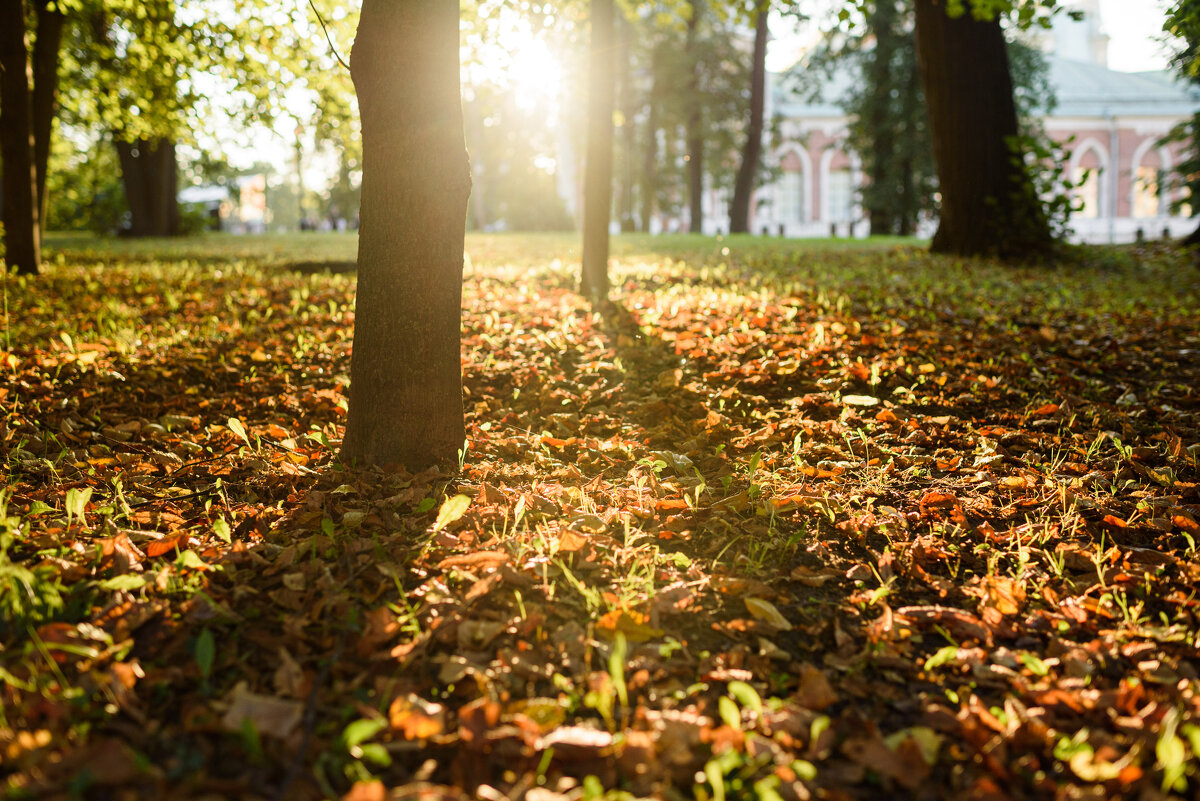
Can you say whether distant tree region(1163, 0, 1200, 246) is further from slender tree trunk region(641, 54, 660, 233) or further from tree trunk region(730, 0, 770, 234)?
slender tree trunk region(641, 54, 660, 233)

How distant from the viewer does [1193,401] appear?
4.37 metres

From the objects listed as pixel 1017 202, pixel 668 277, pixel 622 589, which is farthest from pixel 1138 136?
pixel 622 589

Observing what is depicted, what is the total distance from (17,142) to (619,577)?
30.0 feet

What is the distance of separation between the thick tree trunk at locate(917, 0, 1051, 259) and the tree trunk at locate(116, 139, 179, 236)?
20528 millimetres

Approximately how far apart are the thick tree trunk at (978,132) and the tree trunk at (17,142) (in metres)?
10.8

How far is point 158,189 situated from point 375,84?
2306 centimetres

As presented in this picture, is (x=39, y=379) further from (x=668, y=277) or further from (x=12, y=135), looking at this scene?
(x=668, y=277)

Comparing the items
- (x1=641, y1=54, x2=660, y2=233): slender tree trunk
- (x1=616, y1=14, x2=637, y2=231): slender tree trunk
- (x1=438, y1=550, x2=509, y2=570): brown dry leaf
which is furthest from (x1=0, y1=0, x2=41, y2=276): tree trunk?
(x1=641, y1=54, x2=660, y2=233): slender tree trunk

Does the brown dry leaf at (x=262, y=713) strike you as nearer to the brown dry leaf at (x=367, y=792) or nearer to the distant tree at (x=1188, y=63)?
the brown dry leaf at (x=367, y=792)

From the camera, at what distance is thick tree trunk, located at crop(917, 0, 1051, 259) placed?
405 inches

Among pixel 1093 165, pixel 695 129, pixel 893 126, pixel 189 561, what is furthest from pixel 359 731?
→ pixel 1093 165

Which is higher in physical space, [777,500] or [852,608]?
[777,500]

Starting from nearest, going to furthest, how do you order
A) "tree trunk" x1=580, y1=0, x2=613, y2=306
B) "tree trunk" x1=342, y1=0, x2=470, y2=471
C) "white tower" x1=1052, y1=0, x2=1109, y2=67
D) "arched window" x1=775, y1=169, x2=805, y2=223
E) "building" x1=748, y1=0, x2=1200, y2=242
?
"tree trunk" x1=342, y1=0, x2=470, y2=471 → "tree trunk" x1=580, y1=0, x2=613, y2=306 → "building" x1=748, y1=0, x2=1200, y2=242 → "arched window" x1=775, y1=169, x2=805, y2=223 → "white tower" x1=1052, y1=0, x2=1109, y2=67

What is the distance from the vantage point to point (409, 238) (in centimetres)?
322
